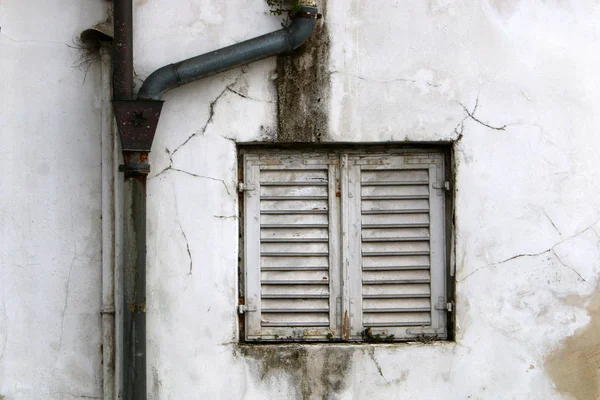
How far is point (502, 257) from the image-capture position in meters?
4.75

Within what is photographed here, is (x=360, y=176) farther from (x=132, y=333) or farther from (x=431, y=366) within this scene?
(x=132, y=333)

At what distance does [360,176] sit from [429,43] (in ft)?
3.10

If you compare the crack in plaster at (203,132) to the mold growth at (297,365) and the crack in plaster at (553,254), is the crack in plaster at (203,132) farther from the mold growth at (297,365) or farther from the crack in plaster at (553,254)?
the crack in plaster at (553,254)

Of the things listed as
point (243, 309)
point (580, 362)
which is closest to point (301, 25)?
point (243, 309)

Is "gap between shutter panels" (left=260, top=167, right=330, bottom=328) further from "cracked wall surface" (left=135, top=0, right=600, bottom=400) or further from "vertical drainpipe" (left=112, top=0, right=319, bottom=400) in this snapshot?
"vertical drainpipe" (left=112, top=0, right=319, bottom=400)

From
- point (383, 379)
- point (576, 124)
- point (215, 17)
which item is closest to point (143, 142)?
point (215, 17)

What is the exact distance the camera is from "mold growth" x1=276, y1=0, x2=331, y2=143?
475cm

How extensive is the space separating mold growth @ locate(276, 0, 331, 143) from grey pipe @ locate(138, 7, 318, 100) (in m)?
0.13

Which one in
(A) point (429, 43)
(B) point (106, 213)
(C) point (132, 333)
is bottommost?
(C) point (132, 333)

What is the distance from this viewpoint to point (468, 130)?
4754 mm

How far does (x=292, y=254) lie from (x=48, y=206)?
61.6 inches

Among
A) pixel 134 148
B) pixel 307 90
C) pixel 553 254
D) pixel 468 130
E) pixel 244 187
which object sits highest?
pixel 307 90

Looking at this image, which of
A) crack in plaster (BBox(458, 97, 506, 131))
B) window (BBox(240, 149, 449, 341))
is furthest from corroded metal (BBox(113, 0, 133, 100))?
crack in plaster (BBox(458, 97, 506, 131))

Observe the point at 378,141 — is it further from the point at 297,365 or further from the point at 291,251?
the point at 297,365
